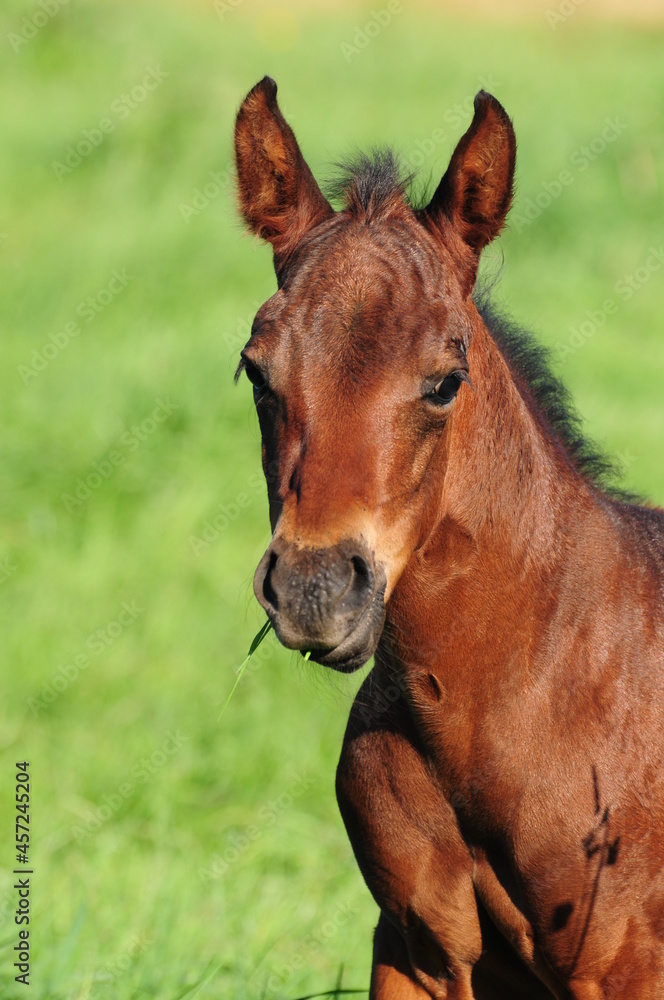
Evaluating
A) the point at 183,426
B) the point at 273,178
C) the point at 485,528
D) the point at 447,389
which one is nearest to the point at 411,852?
the point at 485,528

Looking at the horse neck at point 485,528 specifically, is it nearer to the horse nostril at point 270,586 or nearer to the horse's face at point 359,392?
the horse's face at point 359,392

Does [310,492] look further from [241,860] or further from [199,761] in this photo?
[199,761]

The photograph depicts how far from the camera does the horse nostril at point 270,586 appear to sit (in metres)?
2.74

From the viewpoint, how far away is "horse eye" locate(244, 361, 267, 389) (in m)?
3.10

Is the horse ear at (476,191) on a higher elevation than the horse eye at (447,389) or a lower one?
higher

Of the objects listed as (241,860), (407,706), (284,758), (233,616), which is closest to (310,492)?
(407,706)

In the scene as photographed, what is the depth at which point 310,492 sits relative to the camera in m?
2.81

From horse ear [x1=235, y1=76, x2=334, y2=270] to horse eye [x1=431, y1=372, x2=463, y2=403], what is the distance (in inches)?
26.9

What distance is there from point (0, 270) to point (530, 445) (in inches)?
396

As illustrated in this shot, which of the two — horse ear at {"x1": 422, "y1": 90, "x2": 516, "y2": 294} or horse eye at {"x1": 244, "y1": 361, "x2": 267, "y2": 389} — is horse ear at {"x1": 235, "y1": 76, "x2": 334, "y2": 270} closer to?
horse ear at {"x1": 422, "y1": 90, "x2": 516, "y2": 294}

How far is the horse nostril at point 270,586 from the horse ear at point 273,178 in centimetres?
105

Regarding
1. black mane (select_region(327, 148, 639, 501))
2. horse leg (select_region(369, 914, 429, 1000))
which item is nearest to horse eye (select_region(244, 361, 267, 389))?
black mane (select_region(327, 148, 639, 501))

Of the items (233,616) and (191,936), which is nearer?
(191,936)

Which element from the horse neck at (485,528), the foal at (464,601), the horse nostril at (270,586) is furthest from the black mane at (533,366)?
the horse nostril at (270,586)
